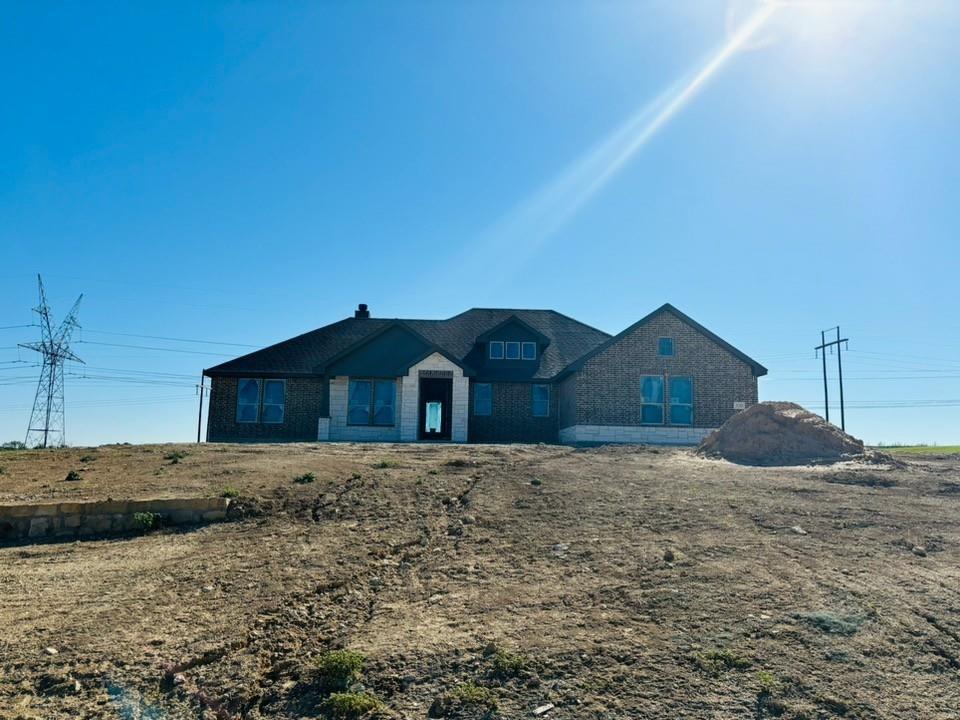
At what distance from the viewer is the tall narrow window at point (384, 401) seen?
27.5 meters

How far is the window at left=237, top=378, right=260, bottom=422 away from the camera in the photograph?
2798cm

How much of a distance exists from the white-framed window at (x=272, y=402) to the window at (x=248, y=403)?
0.75 feet

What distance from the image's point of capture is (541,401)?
28.8 meters

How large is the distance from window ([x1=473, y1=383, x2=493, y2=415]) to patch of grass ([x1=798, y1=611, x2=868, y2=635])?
21.8 m

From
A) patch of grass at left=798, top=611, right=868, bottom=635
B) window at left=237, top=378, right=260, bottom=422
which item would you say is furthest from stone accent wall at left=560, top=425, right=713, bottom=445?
patch of grass at left=798, top=611, right=868, bottom=635

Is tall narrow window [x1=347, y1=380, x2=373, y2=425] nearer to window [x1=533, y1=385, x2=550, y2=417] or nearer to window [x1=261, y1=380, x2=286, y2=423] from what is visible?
window [x1=261, y1=380, x2=286, y2=423]

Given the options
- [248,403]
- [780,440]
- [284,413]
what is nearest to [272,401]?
[284,413]

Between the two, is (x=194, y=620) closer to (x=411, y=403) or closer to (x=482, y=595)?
(x=482, y=595)

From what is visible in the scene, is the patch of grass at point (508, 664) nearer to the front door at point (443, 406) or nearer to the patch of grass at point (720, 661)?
the patch of grass at point (720, 661)

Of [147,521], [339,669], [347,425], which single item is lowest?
[339,669]

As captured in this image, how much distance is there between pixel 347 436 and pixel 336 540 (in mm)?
17512

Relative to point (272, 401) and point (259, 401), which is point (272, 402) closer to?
point (272, 401)

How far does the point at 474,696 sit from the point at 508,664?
0.44 metres

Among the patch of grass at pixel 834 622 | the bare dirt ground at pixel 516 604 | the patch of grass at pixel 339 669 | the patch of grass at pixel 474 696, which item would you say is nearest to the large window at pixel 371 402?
the bare dirt ground at pixel 516 604
